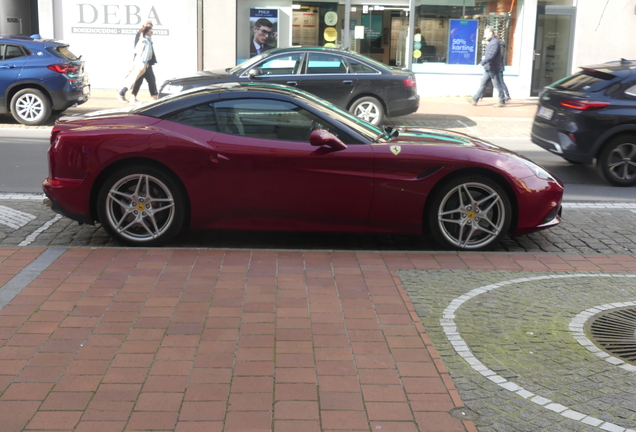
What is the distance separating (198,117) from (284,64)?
7.94 metres

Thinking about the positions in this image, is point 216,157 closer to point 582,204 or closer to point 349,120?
point 349,120

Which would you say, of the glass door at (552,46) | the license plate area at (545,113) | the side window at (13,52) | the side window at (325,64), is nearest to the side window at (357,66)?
the side window at (325,64)

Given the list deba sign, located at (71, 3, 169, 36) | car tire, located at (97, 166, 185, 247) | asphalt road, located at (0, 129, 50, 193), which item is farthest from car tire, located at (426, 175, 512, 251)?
deba sign, located at (71, 3, 169, 36)

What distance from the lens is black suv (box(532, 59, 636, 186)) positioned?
31.9ft

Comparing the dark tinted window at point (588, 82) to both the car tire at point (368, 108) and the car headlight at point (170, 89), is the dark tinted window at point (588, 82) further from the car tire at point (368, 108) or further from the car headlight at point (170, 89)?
the car headlight at point (170, 89)

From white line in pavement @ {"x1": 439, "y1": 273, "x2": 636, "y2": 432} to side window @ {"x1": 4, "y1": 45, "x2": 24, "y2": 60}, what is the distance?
11814mm

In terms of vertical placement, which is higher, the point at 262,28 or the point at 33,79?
the point at 262,28

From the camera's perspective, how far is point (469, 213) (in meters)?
6.29

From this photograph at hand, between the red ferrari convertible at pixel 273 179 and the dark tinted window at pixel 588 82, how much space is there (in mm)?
4142

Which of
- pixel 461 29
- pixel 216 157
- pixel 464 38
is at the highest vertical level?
pixel 461 29

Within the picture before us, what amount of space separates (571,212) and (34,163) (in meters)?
7.10

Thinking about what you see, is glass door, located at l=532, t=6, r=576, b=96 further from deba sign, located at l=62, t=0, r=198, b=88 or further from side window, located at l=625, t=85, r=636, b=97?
side window, located at l=625, t=85, r=636, b=97

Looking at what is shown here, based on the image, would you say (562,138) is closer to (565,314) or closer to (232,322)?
(565,314)

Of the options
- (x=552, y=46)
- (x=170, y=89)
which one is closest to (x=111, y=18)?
(x=170, y=89)
